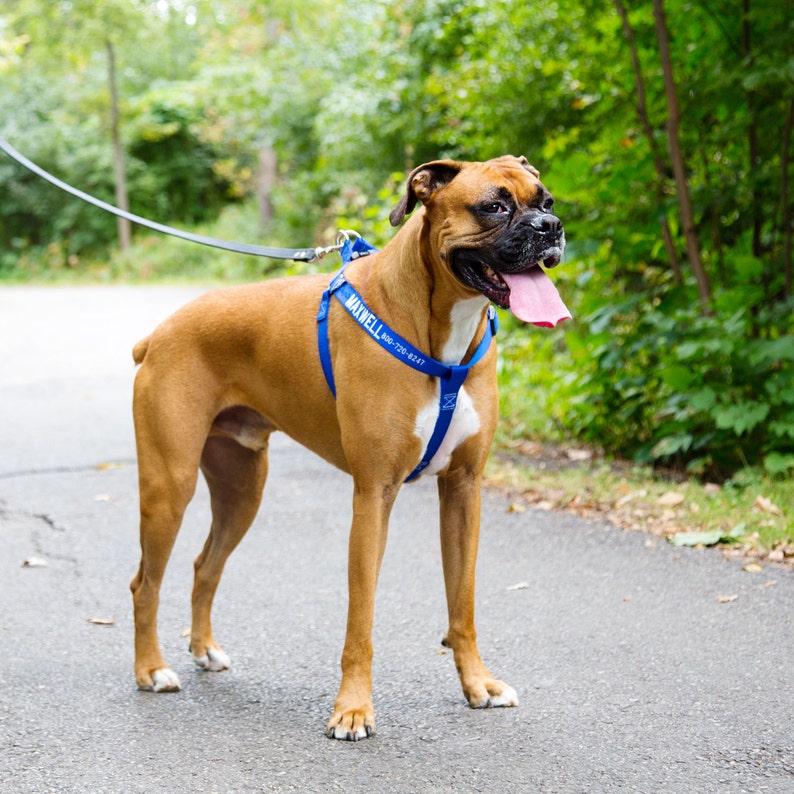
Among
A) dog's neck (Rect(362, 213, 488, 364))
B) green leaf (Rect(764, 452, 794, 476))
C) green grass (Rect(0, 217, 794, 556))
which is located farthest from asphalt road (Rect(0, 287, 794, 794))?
dog's neck (Rect(362, 213, 488, 364))

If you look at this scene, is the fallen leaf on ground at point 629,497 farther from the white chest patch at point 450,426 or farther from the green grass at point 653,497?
the white chest patch at point 450,426

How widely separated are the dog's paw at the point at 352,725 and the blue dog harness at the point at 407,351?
0.79 m

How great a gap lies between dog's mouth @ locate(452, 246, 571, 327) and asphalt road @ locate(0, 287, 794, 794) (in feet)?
4.51

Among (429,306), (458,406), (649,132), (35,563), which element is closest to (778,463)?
(649,132)

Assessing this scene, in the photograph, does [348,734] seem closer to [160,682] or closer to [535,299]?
[160,682]

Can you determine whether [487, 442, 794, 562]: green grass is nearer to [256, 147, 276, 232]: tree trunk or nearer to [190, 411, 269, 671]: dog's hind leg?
[190, 411, 269, 671]: dog's hind leg

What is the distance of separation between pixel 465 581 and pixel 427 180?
1.39 m

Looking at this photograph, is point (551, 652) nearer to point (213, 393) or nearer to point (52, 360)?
point (213, 393)

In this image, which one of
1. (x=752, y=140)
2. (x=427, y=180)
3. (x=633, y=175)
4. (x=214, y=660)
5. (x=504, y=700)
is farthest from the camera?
(x=633, y=175)

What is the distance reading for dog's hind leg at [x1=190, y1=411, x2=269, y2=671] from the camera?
13.8 ft

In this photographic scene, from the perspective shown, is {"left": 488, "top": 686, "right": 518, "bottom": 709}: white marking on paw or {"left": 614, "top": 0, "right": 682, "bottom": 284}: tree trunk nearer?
{"left": 488, "top": 686, "right": 518, "bottom": 709}: white marking on paw

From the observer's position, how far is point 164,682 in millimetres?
3932

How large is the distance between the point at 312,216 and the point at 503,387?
52.3ft

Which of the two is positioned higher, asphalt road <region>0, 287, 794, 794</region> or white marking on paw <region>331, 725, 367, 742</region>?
white marking on paw <region>331, 725, 367, 742</region>
